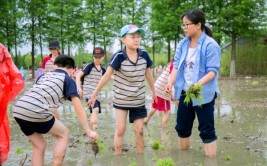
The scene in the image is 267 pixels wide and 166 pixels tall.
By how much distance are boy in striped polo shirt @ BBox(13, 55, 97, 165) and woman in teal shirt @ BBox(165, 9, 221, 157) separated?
1626 millimetres

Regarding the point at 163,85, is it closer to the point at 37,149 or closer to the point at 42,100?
the point at 37,149

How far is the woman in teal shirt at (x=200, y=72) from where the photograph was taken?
494cm

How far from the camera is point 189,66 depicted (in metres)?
5.17

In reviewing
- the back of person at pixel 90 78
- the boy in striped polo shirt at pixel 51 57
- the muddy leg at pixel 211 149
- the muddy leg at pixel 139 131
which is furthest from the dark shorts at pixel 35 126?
the boy in striped polo shirt at pixel 51 57

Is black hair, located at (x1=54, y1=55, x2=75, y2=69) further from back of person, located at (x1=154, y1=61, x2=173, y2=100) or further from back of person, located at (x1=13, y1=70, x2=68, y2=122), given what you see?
back of person, located at (x1=154, y1=61, x2=173, y2=100)

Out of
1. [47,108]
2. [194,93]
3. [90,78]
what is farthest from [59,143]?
[90,78]

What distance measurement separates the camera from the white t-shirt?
511 centimetres

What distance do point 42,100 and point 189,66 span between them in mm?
2094

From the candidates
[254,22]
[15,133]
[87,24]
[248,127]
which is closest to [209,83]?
[248,127]

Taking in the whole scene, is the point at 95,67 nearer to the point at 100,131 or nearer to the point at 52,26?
the point at 100,131

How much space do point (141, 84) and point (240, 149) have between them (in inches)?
71.0

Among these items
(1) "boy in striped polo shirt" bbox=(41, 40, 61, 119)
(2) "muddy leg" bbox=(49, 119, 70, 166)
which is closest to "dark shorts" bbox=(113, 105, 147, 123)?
(2) "muddy leg" bbox=(49, 119, 70, 166)

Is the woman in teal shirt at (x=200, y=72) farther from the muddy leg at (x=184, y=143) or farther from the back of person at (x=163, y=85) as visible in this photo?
the back of person at (x=163, y=85)

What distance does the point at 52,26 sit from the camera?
36.3 m
